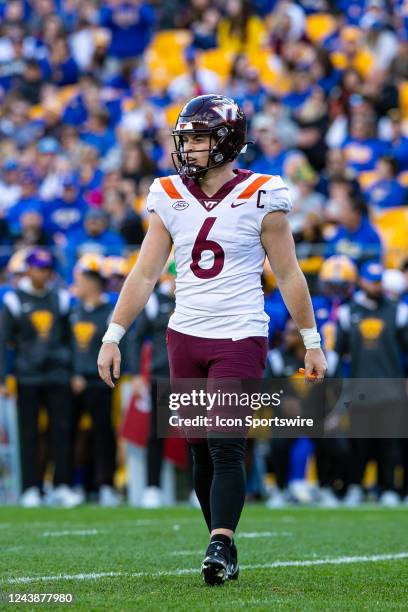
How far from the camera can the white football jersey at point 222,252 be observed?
17.2ft

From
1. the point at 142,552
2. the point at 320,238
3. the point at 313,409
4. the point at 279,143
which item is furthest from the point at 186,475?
the point at 142,552

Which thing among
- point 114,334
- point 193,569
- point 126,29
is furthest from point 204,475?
point 126,29

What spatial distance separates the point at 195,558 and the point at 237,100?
9289mm

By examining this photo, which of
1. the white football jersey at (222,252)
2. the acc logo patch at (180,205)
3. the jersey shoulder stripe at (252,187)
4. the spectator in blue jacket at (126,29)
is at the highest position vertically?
the spectator in blue jacket at (126,29)

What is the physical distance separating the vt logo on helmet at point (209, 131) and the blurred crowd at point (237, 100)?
6.13 metres

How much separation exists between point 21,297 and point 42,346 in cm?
47

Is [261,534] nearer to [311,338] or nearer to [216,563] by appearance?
[311,338]

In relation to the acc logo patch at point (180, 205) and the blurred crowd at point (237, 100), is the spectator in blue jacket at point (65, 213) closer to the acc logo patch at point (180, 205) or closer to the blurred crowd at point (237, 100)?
the blurred crowd at point (237, 100)

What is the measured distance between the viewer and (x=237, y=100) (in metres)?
14.8

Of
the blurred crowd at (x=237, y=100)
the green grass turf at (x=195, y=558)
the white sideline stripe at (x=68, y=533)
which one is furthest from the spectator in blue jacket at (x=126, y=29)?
the white sideline stripe at (x=68, y=533)

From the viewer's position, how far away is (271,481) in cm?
1236

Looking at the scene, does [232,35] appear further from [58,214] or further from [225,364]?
[225,364]

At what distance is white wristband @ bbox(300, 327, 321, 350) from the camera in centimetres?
531

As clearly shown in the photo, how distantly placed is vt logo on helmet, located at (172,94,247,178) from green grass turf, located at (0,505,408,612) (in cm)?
169
